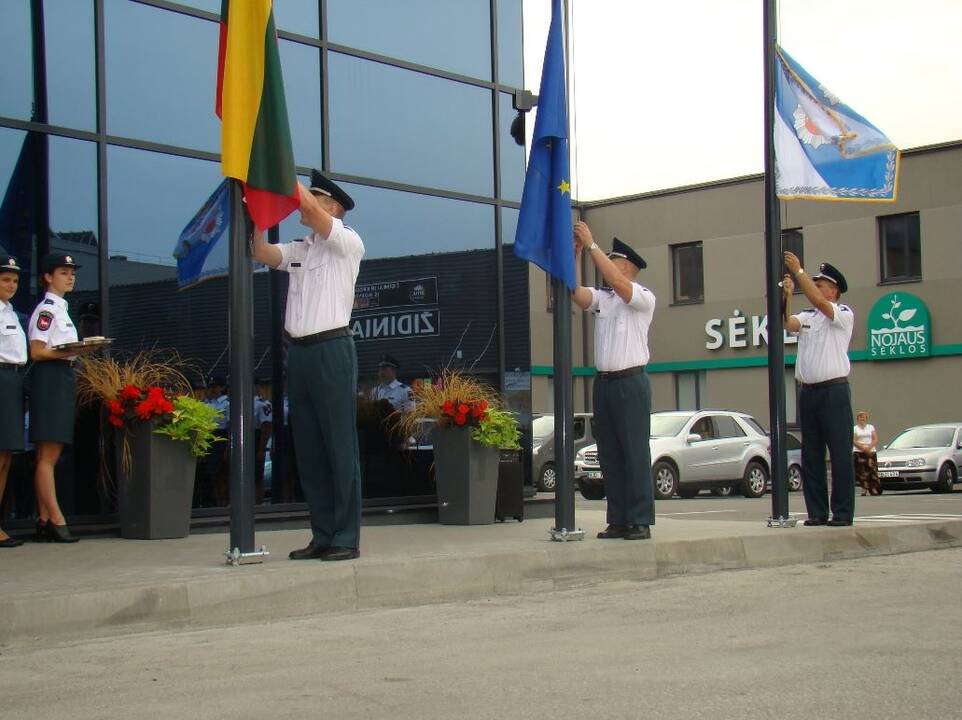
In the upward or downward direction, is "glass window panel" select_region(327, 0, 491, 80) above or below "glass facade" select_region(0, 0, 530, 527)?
above

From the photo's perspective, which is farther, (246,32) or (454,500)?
(454,500)

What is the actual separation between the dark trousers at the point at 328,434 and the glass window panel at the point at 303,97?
352cm

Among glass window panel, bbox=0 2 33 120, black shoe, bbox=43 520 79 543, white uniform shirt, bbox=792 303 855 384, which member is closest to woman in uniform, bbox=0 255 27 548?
black shoe, bbox=43 520 79 543

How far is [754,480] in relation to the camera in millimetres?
25875

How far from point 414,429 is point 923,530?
441 centimetres

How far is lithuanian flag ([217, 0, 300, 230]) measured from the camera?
7895 millimetres

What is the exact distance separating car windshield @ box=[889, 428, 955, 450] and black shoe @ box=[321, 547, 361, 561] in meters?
21.7

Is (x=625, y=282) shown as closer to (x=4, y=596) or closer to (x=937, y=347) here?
(x=4, y=596)

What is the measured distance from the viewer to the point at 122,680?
210 inches

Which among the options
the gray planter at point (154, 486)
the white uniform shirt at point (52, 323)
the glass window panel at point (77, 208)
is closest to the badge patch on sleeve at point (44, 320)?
the white uniform shirt at point (52, 323)

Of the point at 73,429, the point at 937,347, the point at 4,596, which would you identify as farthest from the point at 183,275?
the point at 937,347

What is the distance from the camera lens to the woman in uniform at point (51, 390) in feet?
29.9

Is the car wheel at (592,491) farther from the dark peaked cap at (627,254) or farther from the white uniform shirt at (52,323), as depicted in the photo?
the white uniform shirt at (52,323)

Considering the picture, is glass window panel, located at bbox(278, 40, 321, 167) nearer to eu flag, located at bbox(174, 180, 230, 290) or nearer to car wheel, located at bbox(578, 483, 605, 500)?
eu flag, located at bbox(174, 180, 230, 290)
